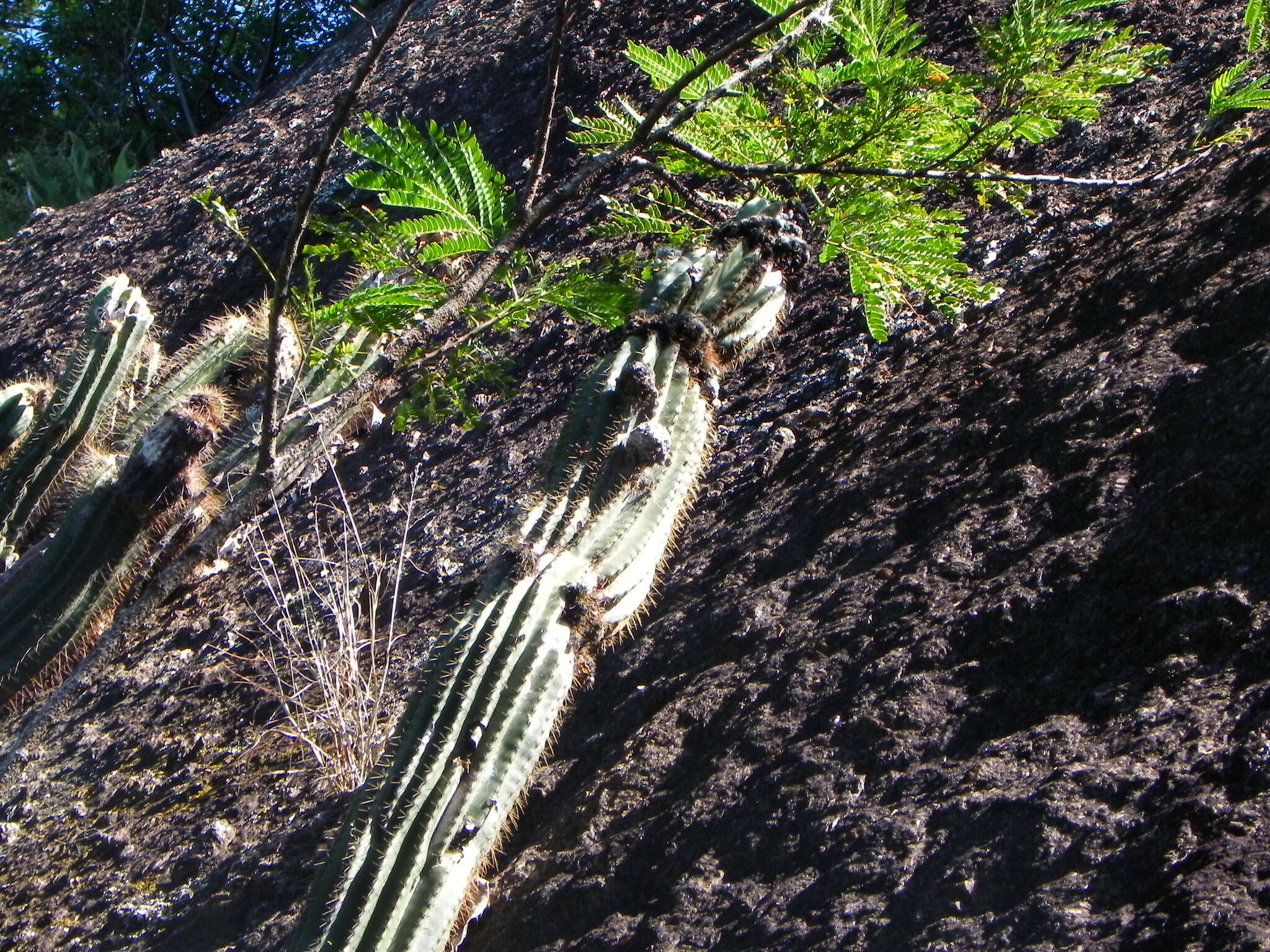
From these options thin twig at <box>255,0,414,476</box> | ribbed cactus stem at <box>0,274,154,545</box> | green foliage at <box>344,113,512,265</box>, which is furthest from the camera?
ribbed cactus stem at <box>0,274,154,545</box>

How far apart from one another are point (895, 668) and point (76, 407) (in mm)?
2554

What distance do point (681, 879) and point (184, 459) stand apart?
1.68m

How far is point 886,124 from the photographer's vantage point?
95.0 inches

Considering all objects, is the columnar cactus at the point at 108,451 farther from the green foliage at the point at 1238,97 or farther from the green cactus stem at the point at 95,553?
the green foliage at the point at 1238,97

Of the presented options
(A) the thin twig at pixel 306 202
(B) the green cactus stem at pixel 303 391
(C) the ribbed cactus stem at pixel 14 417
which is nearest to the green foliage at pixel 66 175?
(C) the ribbed cactus stem at pixel 14 417

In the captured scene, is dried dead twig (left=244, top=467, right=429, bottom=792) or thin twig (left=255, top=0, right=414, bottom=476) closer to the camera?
thin twig (left=255, top=0, right=414, bottom=476)

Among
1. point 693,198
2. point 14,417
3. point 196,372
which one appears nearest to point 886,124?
point 693,198

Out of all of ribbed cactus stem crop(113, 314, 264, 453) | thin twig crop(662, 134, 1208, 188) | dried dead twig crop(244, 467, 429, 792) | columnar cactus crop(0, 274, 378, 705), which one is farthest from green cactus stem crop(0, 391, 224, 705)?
thin twig crop(662, 134, 1208, 188)

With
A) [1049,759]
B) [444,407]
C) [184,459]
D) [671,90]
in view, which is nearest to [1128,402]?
[1049,759]

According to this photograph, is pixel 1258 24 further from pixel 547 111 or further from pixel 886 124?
pixel 547 111

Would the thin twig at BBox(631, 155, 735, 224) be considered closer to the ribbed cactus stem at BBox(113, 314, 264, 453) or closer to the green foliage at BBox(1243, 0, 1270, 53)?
the green foliage at BBox(1243, 0, 1270, 53)

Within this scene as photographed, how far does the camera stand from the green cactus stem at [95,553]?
109 inches

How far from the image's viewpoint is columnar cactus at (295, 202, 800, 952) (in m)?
1.86

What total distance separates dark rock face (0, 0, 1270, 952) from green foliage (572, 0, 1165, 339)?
1.22 feet
